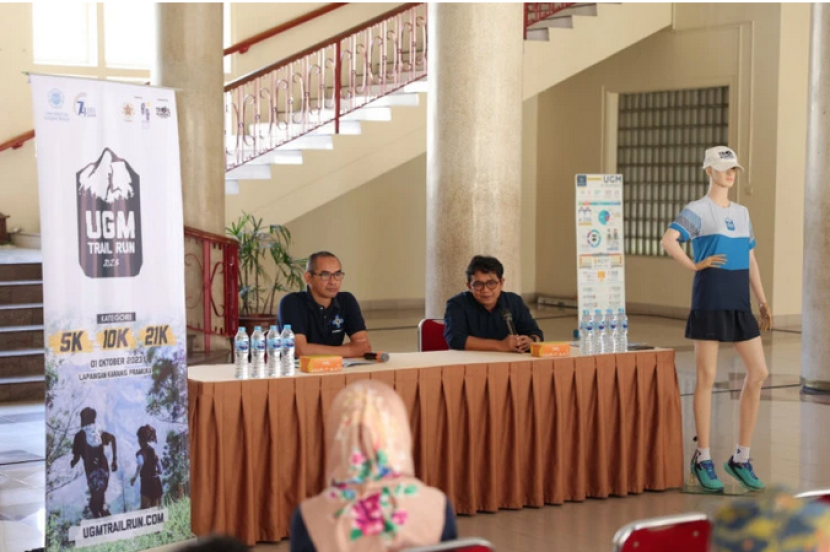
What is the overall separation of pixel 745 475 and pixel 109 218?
3464mm

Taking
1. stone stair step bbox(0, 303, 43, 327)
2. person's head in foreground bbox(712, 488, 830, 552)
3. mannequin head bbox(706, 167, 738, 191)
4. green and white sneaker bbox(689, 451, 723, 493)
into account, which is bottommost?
green and white sneaker bbox(689, 451, 723, 493)

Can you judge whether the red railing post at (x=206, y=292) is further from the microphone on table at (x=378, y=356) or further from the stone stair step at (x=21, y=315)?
the microphone on table at (x=378, y=356)

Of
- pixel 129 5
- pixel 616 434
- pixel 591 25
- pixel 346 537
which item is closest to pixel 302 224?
pixel 129 5

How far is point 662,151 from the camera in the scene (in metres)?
15.0

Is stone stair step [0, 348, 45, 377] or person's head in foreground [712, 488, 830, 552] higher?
person's head in foreground [712, 488, 830, 552]

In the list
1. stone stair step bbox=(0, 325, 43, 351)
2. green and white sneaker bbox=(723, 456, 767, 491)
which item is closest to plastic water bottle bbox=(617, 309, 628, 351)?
green and white sneaker bbox=(723, 456, 767, 491)

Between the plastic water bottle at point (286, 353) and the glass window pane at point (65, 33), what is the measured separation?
8648mm

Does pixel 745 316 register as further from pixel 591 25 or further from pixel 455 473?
pixel 591 25

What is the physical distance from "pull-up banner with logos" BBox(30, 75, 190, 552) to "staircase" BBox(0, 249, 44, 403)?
440 centimetres

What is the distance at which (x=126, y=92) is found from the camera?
4.77m

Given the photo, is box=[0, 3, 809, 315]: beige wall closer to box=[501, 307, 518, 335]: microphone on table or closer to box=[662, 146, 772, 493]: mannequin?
box=[501, 307, 518, 335]: microphone on table

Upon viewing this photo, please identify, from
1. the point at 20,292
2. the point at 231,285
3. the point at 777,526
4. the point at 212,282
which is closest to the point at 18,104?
→ the point at 20,292

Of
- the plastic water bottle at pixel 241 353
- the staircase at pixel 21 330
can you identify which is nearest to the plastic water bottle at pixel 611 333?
the plastic water bottle at pixel 241 353

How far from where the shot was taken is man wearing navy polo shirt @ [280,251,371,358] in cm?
591
